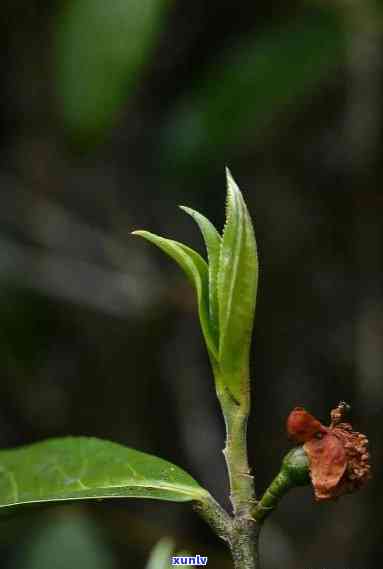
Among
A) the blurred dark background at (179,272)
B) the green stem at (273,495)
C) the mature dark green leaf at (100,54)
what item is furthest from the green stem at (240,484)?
the blurred dark background at (179,272)

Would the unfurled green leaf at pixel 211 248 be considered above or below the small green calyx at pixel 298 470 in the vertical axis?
above

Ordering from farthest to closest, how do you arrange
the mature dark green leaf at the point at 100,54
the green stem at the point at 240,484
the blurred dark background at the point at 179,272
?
the blurred dark background at the point at 179,272
the mature dark green leaf at the point at 100,54
the green stem at the point at 240,484

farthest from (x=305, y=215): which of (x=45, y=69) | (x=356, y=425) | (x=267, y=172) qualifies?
(x=45, y=69)

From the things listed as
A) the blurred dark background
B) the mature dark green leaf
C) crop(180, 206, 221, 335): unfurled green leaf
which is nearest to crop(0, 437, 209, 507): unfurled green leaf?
crop(180, 206, 221, 335): unfurled green leaf

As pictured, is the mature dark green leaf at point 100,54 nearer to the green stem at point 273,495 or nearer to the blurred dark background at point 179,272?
the blurred dark background at point 179,272

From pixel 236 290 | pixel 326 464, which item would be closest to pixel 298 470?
pixel 326 464

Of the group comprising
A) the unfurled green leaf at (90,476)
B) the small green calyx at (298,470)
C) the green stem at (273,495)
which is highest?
the small green calyx at (298,470)
